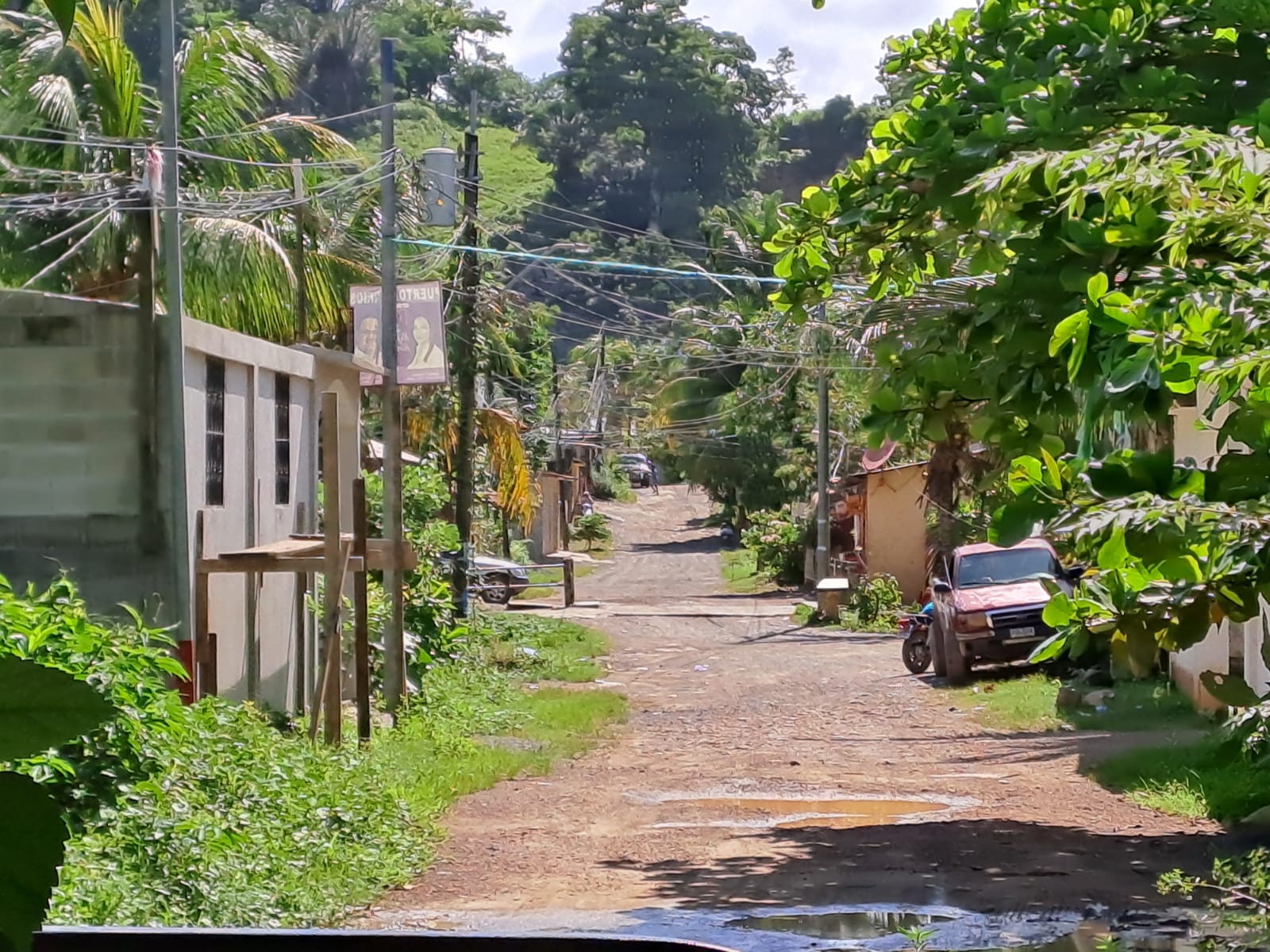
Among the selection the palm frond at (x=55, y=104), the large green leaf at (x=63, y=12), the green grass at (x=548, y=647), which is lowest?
the green grass at (x=548, y=647)

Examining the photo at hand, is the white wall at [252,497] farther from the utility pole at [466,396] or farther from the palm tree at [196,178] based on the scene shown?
the utility pole at [466,396]

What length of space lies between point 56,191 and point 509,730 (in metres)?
7.60

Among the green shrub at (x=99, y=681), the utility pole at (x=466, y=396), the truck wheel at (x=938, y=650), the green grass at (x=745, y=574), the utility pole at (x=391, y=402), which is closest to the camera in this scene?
the green shrub at (x=99, y=681)

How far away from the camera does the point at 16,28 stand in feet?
42.3

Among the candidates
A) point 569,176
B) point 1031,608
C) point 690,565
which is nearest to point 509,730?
point 1031,608

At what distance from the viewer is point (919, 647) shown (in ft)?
68.5

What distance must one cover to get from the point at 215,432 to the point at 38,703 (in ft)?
A: 38.3

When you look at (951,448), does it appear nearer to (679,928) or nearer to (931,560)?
(931,560)

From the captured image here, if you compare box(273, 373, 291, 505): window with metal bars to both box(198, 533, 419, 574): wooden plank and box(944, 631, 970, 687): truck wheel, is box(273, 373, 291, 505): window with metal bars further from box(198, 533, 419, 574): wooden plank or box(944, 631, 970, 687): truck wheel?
box(944, 631, 970, 687): truck wheel

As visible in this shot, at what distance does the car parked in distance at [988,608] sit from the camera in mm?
18859

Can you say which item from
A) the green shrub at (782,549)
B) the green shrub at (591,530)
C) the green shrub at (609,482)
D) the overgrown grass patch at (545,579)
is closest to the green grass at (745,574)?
the green shrub at (782,549)

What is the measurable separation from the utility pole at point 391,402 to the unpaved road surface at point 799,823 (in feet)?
6.71

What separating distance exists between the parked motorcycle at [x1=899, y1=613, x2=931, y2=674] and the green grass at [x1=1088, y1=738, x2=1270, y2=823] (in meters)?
7.84

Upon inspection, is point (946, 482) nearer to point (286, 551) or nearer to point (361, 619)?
point (361, 619)
